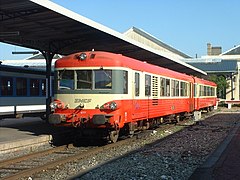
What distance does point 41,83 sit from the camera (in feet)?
69.9

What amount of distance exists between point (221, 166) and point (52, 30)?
10.2 metres

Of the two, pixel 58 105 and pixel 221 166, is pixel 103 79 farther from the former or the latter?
pixel 221 166

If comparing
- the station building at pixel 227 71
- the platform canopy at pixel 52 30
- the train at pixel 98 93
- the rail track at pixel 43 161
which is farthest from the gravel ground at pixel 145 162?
the station building at pixel 227 71

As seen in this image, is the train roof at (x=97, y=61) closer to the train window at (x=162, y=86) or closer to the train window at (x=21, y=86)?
the train window at (x=162, y=86)

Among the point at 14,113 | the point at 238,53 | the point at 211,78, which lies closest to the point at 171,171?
the point at 14,113

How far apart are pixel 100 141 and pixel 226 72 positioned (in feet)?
132

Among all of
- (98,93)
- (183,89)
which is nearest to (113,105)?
(98,93)

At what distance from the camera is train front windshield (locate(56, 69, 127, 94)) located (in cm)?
1285

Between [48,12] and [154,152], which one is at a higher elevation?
[48,12]

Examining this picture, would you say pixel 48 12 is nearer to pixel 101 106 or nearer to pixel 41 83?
pixel 101 106

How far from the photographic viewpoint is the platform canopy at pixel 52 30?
13.5 meters

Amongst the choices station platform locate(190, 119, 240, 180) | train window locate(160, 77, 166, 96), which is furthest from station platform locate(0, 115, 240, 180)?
train window locate(160, 77, 166, 96)

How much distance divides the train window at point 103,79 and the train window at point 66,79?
34.2 inches

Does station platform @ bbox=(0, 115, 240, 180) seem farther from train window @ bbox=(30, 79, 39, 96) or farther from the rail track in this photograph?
train window @ bbox=(30, 79, 39, 96)
